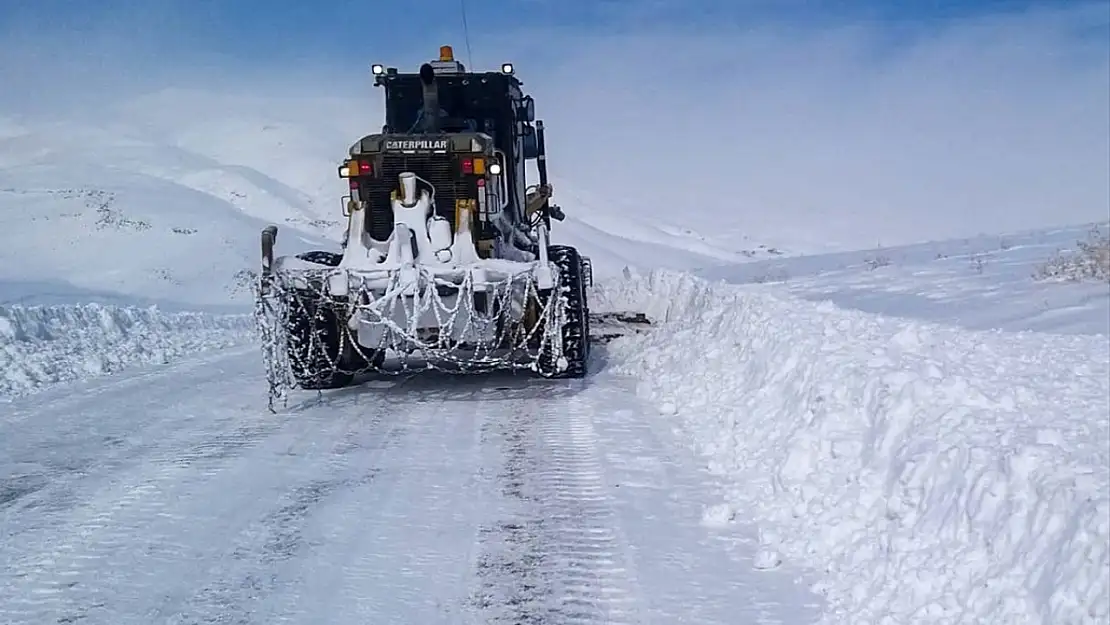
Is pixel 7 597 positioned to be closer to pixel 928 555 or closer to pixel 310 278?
pixel 928 555

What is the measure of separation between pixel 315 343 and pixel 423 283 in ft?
3.93

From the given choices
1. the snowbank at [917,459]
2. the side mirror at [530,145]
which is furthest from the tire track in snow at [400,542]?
the side mirror at [530,145]

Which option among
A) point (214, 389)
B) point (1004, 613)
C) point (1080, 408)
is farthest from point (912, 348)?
point (214, 389)

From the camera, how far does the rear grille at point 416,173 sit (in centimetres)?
818

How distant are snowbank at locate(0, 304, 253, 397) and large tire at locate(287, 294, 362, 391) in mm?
2455

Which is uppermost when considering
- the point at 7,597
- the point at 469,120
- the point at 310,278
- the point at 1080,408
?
the point at 469,120

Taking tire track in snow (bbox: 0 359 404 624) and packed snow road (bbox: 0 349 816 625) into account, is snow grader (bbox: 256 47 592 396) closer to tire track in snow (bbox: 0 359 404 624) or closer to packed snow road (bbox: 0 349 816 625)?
packed snow road (bbox: 0 349 816 625)

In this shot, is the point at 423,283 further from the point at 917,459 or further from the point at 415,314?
the point at 917,459

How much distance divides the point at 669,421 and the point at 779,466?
1.68 meters

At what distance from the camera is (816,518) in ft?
13.7

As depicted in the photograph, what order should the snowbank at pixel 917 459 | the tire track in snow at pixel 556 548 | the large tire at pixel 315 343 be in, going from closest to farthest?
the snowbank at pixel 917 459
the tire track in snow at pixel 556 548
the large tire at pixel 315 343

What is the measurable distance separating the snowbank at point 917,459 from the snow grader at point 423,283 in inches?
50.0

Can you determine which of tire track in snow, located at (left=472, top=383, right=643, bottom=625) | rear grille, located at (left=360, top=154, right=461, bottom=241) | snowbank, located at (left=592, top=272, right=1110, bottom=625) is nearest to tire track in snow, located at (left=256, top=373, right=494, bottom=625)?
tire track in snow, located at (left=472, top=383, right=643, bottom=625)

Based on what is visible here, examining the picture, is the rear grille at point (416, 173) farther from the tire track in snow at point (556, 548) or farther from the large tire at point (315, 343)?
the tire track in snow at point (556, 548)
